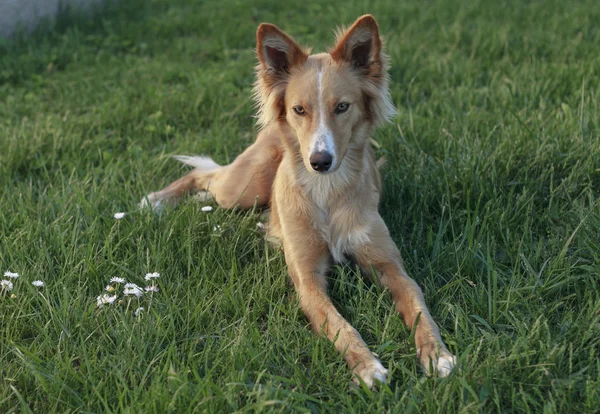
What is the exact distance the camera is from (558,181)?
4031 millimetres

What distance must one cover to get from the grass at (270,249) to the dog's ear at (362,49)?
0.84 meters

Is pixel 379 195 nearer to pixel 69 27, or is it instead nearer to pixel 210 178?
pixel 210 178

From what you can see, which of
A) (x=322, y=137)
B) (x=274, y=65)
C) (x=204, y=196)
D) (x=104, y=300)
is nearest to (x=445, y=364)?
(x=322, y=137)

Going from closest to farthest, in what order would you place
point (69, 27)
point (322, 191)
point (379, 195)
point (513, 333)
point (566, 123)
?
point (513, 333) < point (322, 191) < point (379, 195) < point (566, 123) < point (69, 27)

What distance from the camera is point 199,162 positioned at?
4691mm

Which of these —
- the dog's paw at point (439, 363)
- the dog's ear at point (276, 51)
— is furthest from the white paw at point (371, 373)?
the dog's ear at point (276, 51)

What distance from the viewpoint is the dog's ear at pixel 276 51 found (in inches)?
135

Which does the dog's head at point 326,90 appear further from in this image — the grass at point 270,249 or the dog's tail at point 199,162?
the dog's tail at point 199,162

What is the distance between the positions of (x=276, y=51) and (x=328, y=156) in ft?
2.32

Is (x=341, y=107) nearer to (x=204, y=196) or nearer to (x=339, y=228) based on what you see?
(x=339, y=228)

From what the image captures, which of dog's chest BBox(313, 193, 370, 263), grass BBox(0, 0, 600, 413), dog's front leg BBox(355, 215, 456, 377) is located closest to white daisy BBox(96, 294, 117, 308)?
Answer: grass BBox(0, 0, 600, 413)

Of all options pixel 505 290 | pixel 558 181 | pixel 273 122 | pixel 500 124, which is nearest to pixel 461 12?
pixel 500 124

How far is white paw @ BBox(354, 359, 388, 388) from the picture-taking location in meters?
2.68

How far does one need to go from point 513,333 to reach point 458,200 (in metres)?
1.16
